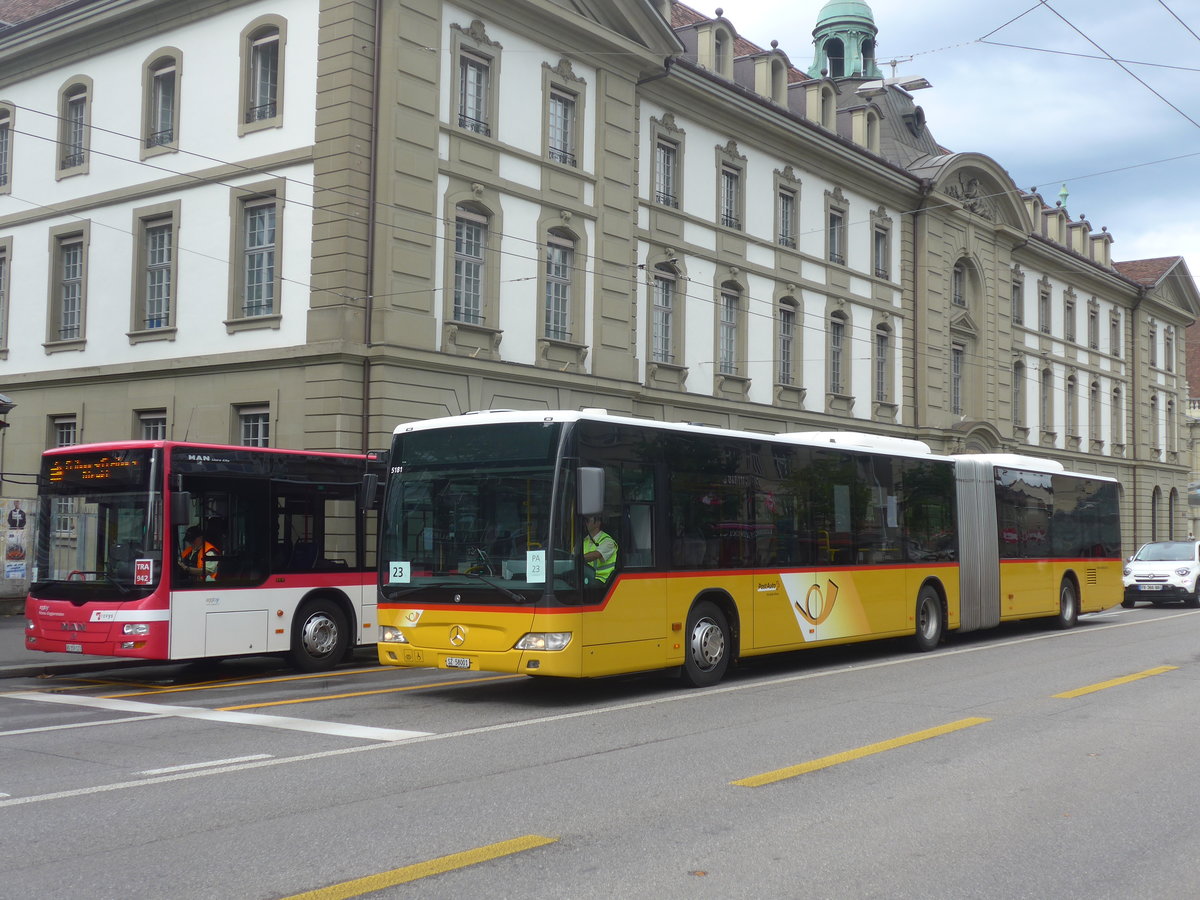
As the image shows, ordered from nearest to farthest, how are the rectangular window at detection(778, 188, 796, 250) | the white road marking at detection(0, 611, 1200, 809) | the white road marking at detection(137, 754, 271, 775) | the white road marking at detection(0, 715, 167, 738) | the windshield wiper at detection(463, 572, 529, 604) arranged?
the white road marking at detection(0, 611, 1200, 809) < the white road marking at detection(137, 754, 271, 775) < the white road marking at detection(0, 715, 167, 738) < the windshield wiper at detection(463, 572, 529, 604) < the rectangular window at detection(778, 188, 796, 250)

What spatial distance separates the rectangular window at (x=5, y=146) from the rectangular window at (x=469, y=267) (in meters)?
11.6

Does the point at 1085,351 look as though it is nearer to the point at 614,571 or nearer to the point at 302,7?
the point at 302,7

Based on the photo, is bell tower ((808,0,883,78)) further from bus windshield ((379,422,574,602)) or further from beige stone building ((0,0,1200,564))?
bus windshield ((379,422,574,602))

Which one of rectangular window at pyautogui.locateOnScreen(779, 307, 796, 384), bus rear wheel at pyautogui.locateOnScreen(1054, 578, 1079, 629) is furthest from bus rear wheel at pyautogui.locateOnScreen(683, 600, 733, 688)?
rectangular window at pyautogui.locateOnScreen(779, 307, 796, 384)

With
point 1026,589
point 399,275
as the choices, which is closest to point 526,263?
point 399,275

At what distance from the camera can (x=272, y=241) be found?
23.7m

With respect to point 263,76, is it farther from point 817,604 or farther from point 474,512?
point 817,604

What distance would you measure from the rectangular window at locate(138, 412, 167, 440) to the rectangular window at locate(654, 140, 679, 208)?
11.7m

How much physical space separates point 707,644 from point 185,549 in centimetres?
578

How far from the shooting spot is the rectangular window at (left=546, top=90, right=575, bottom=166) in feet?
86.0

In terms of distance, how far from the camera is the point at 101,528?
14.1 meters

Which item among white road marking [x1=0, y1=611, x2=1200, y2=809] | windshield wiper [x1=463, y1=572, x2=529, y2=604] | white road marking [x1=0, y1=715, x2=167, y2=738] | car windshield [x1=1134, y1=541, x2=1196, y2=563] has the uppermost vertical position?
car windshield [x1=1134, y1=541, x2=1196, y2=563]

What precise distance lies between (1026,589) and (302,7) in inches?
643

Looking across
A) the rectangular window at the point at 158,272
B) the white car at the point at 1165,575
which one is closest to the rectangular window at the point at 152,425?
the rectangular window at the point at 158,272
